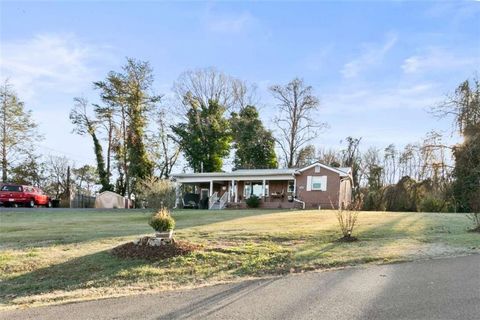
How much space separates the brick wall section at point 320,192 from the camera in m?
30.3

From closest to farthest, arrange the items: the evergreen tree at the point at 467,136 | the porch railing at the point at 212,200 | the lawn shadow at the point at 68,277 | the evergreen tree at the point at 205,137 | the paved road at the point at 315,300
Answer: the paved road at the point at 315,300 → the lawn shadow at the point at 68,277 → the evergreen tree at the point at 467,136 → the porch railing at the point at 212,200 → the evergreen tree at the point at 205,137

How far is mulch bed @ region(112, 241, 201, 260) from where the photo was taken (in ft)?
31.1

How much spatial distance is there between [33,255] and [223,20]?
8874mm

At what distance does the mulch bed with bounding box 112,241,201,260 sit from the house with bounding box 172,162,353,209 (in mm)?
18730

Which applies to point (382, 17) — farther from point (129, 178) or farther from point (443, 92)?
point (129, 178)

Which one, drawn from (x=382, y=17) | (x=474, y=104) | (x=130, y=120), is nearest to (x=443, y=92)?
(x=474, y=104)

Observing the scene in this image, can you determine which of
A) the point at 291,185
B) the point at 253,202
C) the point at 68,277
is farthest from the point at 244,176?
the point at 68,277

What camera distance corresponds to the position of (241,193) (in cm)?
3444

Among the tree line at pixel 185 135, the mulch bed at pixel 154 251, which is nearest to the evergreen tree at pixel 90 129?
the tree line at pixel 185 135

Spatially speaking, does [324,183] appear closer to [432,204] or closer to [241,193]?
[241,193]

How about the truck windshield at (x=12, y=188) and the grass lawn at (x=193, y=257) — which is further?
the truck windshield at (x=12, y=188)

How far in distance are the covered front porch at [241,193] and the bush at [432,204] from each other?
9.15 m

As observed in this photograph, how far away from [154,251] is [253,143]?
35.2 m

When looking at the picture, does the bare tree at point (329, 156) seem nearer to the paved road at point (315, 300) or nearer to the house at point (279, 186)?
the house at point (279, 186)
